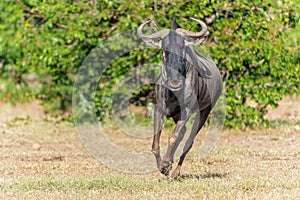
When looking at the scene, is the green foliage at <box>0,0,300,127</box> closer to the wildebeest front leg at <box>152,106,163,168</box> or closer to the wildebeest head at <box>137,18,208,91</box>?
the wildebeest head at <box>137,18,208,91</box>

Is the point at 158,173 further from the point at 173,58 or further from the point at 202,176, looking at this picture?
the point at 173,58

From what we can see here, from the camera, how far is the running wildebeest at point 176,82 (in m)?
7.97

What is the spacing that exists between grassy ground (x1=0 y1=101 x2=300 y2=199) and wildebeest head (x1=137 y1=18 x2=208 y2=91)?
1142 mm

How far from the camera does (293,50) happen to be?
526 inches

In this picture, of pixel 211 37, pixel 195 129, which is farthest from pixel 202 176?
pixel 211 37

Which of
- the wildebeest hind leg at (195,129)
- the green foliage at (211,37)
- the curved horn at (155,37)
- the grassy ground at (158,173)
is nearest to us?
the grassy ground at (158,173)

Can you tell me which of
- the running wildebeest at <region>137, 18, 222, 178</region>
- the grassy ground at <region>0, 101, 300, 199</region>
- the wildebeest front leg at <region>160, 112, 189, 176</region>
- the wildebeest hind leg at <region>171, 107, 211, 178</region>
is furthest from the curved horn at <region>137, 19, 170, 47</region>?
the grassy ground at <region>0, 101, 300, 199</region>

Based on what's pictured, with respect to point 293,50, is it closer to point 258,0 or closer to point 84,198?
point 258,0

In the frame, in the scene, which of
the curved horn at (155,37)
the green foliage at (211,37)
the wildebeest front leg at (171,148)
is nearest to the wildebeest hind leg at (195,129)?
the wildebeest front leg at (171,148)

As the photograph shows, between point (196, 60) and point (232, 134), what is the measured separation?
547 cm

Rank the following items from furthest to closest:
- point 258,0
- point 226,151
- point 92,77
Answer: point 92,77, point 258,0, point 226,151

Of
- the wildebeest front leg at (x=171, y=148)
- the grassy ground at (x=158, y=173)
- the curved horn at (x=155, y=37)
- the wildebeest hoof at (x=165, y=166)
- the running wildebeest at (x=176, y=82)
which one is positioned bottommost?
the grassy ground at (x=158, y=173)

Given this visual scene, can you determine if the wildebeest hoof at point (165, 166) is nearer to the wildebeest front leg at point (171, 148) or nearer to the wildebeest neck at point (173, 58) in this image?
the wildebeest front leg at point (171, 148)

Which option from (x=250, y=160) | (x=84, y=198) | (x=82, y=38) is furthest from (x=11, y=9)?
(x=84, y=198)
